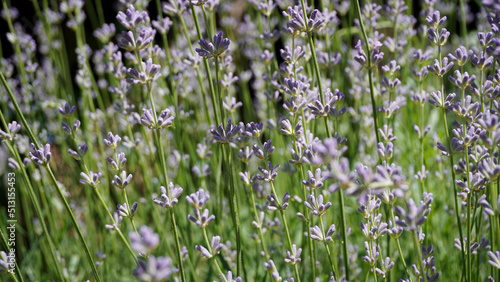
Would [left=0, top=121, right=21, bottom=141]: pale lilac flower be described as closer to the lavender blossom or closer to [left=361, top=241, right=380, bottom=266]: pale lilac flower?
the lavender blossom

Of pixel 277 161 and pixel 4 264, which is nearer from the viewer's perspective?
pixel 4 264

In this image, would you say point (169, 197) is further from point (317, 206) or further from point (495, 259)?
point (495, 259)

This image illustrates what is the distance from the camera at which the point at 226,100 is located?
1.38 metres

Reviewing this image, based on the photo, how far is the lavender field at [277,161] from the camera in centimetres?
91

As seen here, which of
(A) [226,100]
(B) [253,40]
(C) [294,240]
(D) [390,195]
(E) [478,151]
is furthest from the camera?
(B) [253,40]

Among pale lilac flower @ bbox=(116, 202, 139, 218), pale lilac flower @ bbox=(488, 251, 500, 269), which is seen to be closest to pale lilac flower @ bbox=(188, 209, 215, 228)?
pale lilac flower @ bbox=(116, 202, 139, 218)

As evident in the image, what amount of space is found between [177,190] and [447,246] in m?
1.04

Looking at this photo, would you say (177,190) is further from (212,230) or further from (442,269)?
(442,269)

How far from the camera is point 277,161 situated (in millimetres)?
2014

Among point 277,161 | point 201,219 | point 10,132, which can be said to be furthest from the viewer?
point 277,161

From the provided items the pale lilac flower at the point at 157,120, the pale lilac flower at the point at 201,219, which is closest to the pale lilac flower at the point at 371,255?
the pale lilac flower at the point at 201,219

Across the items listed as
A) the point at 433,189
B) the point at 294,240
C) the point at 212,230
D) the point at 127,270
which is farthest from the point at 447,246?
the point at 127,270

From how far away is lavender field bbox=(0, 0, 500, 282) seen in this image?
912 millimetres

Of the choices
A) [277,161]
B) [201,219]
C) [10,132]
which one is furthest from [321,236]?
[277,161]
